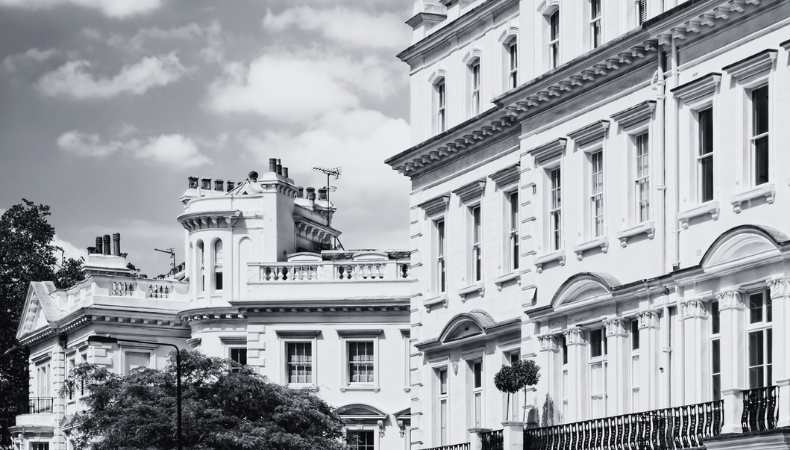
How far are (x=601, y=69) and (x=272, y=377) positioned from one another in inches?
1181

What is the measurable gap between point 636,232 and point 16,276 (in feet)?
191

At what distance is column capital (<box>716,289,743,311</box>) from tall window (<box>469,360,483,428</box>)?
12829mm

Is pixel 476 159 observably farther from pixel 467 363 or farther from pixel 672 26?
pixel 672 26

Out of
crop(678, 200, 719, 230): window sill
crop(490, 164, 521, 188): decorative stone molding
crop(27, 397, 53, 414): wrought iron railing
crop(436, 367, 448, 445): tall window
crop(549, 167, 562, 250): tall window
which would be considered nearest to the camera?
crop(678, 200, 719, 230): window sill

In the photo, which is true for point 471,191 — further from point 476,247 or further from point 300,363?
point 300,363

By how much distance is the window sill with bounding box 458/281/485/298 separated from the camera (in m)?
49.6

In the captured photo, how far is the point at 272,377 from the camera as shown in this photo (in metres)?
70.1

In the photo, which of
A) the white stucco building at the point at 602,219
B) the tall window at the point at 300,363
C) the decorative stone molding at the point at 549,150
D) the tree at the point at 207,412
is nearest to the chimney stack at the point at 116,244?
the tall window at the point at 300,363

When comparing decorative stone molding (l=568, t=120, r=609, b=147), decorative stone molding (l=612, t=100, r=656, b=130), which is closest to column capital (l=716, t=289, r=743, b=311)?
decorative stone molding (l=612, t=100, r=656, b=130)

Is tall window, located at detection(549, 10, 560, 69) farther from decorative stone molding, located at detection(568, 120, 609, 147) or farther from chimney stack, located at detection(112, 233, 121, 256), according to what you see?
chimney stack, located at detection(112, 233, 121, 256)

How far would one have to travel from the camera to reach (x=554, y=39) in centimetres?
4634

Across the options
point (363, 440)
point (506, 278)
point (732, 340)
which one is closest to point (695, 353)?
point (732, 340)

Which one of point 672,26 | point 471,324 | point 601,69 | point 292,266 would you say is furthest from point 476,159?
point 292,266

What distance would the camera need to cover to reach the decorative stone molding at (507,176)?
157 ft
